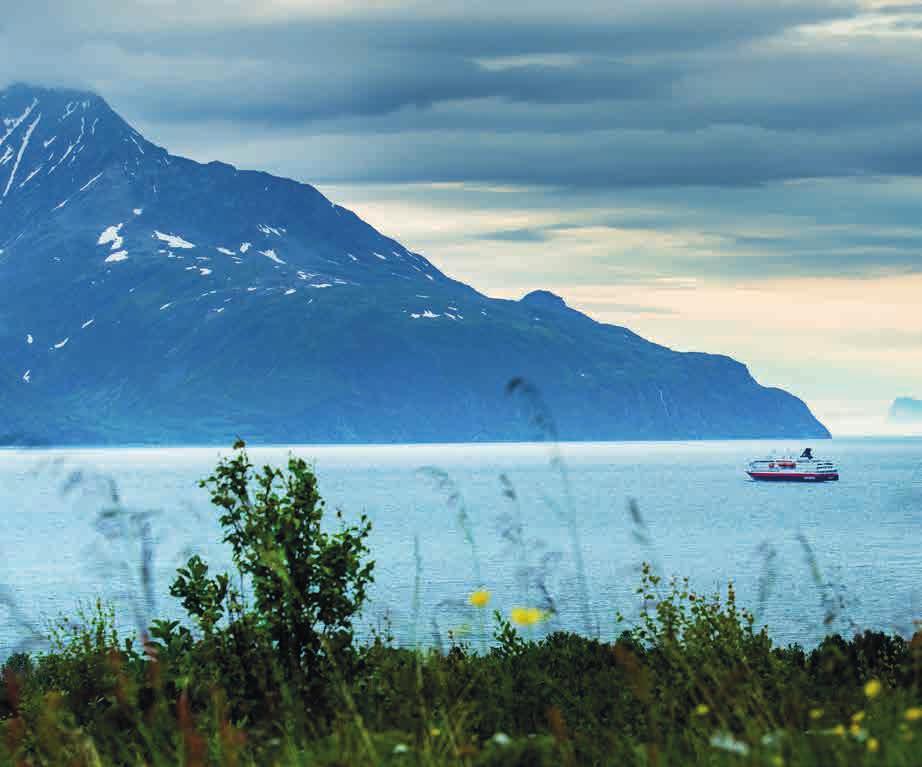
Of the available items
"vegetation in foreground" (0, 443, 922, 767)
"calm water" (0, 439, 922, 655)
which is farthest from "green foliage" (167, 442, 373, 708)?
"calm water" (0, 439, 922, 655)

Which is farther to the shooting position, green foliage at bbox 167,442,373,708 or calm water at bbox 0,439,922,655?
calm water at bbox 0,439,922,655

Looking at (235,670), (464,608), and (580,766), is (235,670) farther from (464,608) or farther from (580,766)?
(464,608)

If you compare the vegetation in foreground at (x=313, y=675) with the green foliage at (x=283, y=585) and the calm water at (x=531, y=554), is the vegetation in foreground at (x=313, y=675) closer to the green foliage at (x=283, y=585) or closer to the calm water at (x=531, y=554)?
the green foliage at (x=283, y=585)

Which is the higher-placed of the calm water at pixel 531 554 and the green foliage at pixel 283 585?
the green foliage at pixel 283 585

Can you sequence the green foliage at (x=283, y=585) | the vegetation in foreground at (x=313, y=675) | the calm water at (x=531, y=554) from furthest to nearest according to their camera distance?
the calm water at (x=531, y=554) → the green foliage at (x=283, y=585) → the vegetation in foreground at (x=313, y=675)

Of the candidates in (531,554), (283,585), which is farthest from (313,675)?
(531,554)

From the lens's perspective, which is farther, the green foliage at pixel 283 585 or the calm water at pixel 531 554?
the calm water at pixel 531 554

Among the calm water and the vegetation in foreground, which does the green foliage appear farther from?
the calm water

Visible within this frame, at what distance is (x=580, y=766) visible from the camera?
11.1 m

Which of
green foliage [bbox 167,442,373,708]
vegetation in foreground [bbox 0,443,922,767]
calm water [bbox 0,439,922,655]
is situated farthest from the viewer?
calm water [bbox 0,439,922,655]

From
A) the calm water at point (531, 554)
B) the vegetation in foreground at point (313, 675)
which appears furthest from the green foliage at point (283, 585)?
the calm water at point (531, 554)

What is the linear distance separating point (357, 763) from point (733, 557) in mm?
99724

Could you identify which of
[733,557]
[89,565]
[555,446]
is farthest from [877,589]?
[555,446]

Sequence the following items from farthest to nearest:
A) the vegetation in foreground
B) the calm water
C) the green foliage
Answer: the calm water → the green foliage → the vegetation in foreground
